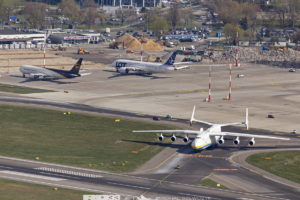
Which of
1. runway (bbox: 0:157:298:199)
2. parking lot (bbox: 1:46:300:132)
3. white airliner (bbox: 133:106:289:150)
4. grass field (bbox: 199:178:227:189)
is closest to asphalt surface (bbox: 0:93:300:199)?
runway (bbox: 0:157:298:199)

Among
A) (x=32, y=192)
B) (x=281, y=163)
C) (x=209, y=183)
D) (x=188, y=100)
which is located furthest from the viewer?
(x=188, y=100)

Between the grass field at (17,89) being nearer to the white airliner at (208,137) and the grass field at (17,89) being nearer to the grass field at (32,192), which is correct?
the white airliner at (208,137)

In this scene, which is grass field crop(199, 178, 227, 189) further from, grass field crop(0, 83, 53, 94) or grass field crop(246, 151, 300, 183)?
grass field crop(0, 83, 53, 94)

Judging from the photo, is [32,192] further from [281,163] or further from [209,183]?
[281,163]

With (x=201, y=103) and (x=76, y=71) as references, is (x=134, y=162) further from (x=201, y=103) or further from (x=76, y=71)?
(x=76, y=71)

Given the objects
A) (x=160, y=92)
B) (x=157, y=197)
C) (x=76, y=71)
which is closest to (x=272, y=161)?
(x=157, y=197)

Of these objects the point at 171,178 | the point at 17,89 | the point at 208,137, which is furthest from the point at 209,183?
the point at 17,89

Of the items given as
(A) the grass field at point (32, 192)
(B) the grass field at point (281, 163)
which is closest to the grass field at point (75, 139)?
(A) the grass field at point (32, 192)
